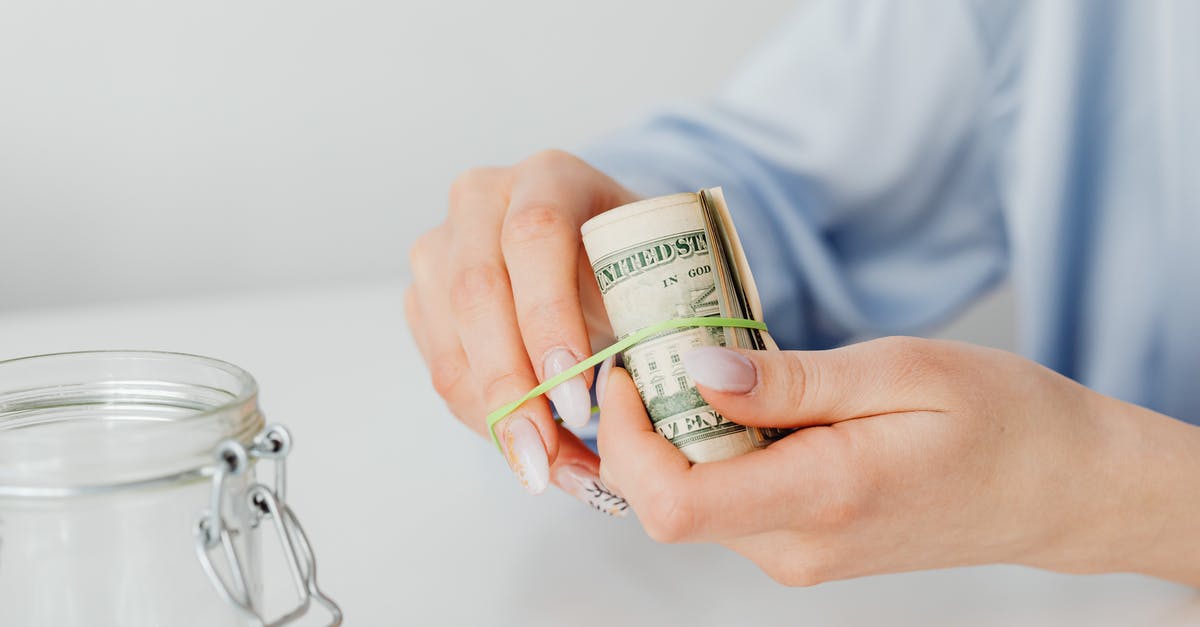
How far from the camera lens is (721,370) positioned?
543 millimetres

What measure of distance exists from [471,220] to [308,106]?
129 cm

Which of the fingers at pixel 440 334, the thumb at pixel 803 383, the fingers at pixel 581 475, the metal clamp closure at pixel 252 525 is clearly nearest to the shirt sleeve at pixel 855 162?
the fingers at pixel 440 334

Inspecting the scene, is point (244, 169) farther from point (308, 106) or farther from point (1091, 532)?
point (1091, 532)

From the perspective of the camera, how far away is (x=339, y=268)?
209cm

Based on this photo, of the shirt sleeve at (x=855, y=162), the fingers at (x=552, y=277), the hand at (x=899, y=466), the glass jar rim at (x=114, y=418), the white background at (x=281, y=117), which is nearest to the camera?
the glass jar rim at (x=114, y=418)

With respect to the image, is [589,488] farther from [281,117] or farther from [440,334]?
[281,117]

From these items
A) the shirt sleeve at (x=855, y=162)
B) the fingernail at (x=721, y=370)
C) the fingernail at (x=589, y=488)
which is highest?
the shirt sleeve at (x=855, y=162)

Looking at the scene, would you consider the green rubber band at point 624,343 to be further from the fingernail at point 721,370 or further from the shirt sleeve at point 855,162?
the shirt sleeve at point 855,162

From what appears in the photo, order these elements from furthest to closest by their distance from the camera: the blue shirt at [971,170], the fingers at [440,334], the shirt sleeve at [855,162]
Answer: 1. the shirt sleeve at [855,162]
2. the blue shirt at [971,170]
3. the fingers at [440,334]

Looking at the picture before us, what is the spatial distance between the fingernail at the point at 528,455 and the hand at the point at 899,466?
0.16 feet

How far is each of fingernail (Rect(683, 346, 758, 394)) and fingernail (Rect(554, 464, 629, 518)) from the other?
0.17 meters

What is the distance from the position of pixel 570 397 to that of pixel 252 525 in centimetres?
21

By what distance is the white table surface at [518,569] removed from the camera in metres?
0.68

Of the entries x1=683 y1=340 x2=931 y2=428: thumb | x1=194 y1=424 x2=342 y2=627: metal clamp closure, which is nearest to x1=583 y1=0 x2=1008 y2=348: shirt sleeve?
x1=683 y1=340 x2=931 y2=428: thumb
